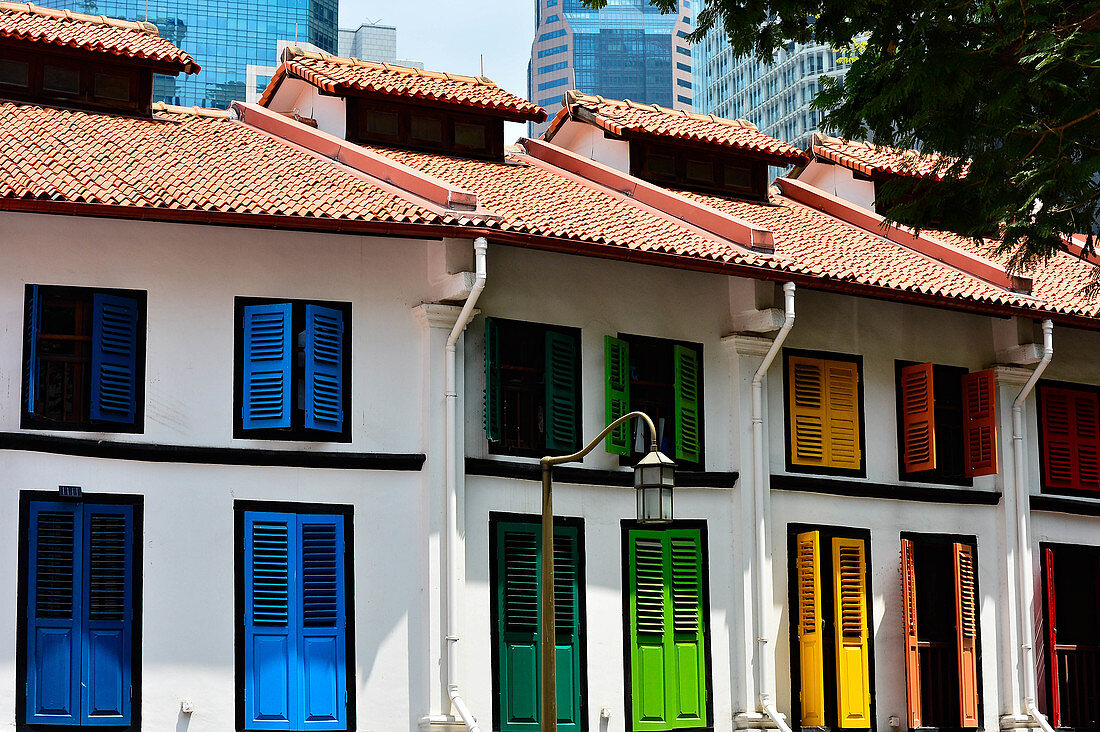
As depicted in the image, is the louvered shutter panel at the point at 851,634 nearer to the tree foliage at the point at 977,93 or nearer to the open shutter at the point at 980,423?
the open shutter at the point at 980,423

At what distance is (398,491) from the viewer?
1833 centimetres

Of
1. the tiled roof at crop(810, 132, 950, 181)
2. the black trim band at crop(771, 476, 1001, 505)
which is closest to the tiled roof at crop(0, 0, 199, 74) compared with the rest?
the black trim band at crop(771, 476, 1001, 505)

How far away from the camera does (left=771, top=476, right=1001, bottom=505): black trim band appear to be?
68.1 ft

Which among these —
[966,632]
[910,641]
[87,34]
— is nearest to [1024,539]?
[966,632]

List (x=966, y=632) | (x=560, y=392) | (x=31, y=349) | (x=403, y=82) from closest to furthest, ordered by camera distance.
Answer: (x=31, y=349) → (x=560, y=392) → (x=966, y=632) → (x=403, y=82)

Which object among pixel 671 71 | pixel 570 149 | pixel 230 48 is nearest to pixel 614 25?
pixel 671 71

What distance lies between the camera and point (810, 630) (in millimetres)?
20422

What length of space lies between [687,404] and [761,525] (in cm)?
165

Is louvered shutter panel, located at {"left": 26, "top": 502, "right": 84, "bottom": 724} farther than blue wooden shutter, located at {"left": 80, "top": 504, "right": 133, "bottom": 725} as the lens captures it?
No

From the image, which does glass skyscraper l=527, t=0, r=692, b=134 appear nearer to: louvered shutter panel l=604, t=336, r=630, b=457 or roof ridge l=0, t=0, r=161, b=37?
roof ridge l=0, t=0, r=161, b=37

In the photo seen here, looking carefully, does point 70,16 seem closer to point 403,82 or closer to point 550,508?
point 403,82

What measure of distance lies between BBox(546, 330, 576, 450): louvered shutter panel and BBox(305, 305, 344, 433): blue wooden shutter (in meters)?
2.41

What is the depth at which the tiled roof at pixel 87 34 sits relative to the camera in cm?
2120

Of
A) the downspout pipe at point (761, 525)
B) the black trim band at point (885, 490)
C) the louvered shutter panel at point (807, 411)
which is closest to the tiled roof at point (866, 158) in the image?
the louvered shutter panel at point (807, 411)
